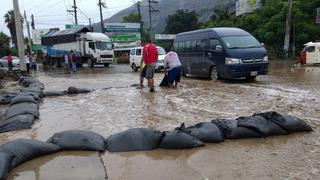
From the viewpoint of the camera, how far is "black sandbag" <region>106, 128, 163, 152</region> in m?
5.71

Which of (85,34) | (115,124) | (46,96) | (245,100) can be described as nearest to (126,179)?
(115,124)

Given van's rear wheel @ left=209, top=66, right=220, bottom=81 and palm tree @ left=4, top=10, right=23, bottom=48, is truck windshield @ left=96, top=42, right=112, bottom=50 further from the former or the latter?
palm tree @ left=4, top=10, right=23, bottom=48

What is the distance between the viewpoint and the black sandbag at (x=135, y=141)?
5.71 meters

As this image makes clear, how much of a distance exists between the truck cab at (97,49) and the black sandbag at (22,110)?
83.9 feet

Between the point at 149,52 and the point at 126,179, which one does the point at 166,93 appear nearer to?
the point at 149,52

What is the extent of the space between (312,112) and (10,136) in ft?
18.2

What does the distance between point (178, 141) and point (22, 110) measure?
4.21m

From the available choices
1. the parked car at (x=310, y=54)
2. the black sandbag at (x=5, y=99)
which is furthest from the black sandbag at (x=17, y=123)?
the parked car at (x=310, y=54)

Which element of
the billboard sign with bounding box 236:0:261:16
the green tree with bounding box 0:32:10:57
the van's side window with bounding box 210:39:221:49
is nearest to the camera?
the van's side window with bounding box 210:39:221:49

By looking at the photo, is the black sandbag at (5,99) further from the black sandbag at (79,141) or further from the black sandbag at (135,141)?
the black sandbag at (135,141)

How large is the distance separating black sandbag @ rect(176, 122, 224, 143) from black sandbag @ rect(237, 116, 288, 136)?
41cm

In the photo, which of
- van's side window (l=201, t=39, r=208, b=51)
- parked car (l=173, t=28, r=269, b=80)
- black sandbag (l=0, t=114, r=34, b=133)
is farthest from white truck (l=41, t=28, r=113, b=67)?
black sandbag (l=0, t=114, r=34, b=133)

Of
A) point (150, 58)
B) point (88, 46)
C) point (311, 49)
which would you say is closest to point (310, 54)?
point (311, 49)

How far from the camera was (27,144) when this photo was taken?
17.7 feet
